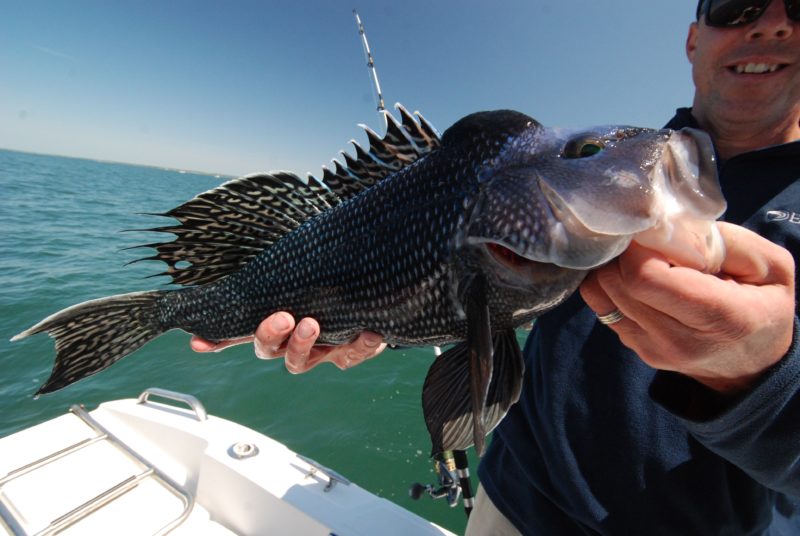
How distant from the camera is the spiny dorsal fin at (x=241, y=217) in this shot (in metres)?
2.54

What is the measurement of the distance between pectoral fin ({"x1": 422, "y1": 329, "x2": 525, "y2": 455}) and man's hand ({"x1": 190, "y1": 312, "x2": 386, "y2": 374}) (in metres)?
0.45

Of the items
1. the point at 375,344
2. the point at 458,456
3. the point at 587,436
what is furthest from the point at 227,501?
the point at 587,436

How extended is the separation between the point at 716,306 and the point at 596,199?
483mm

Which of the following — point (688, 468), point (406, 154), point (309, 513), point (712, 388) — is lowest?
point (309, 513)

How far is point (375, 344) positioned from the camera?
230 centimetres

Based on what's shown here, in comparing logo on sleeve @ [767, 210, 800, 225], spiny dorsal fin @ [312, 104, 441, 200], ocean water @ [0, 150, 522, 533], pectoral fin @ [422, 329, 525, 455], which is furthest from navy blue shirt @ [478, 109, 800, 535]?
ocean water @ [0, 150, 522, 533]

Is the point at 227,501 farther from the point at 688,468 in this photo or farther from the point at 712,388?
the point at 712,388

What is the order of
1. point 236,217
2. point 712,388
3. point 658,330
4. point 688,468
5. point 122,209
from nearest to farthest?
point 658,330, point 712,388, point 688,468, point 236,217, point 122,209

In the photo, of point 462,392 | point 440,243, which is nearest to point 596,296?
point 440,243

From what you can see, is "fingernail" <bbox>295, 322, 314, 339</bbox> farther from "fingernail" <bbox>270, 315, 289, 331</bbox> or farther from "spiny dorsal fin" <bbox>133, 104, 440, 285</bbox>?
"spiny dorsal fin" <bbox>133, 104, 440, 285</bbox>

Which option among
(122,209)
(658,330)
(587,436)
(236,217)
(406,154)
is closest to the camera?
(658,330)

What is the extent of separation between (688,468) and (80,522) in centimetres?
451

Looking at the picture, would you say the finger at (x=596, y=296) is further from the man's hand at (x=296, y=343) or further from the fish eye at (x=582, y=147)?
the man's hand at (x=296, y=343)

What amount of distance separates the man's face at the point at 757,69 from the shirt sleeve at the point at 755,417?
157 centimetres
